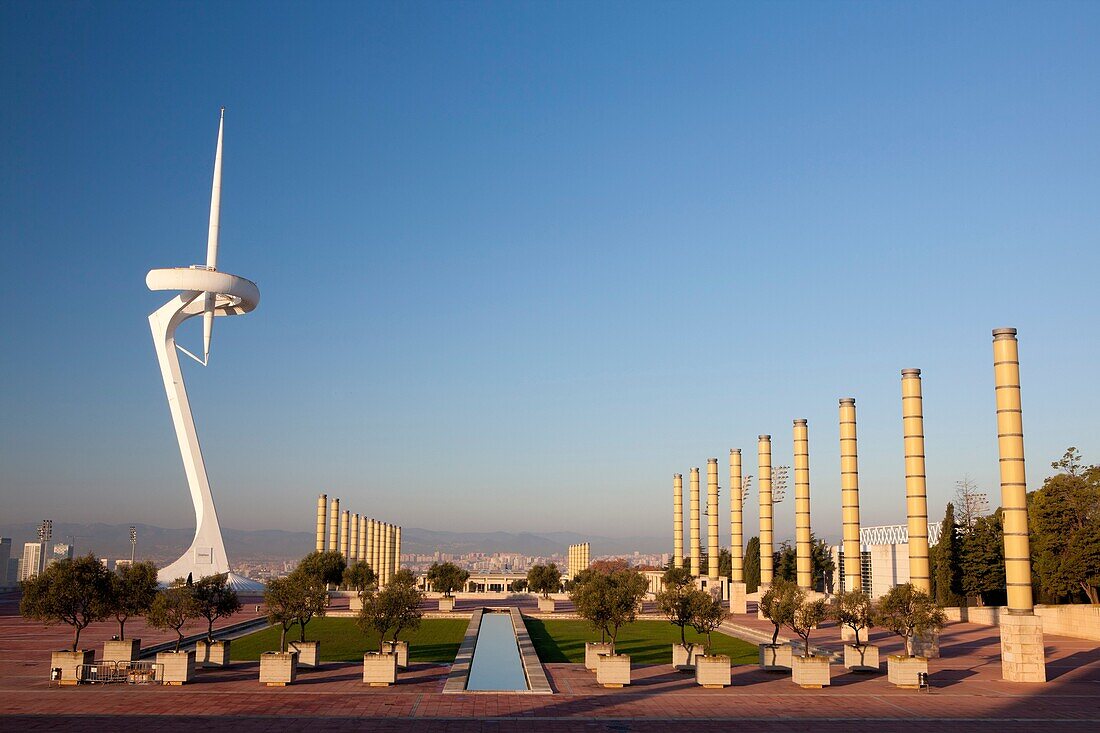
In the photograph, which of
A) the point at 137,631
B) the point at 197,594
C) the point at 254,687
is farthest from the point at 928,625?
the point at 137,631

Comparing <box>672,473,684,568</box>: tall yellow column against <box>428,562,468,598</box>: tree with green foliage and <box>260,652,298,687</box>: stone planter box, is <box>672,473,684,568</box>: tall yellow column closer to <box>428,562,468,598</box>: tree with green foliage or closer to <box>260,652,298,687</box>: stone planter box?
<box>428,562,468,598</box>: tree with green foliage

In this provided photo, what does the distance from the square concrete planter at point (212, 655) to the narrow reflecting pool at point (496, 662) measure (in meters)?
7.06

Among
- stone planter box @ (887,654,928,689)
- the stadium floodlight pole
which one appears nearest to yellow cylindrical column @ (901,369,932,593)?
stone planter box @ (887,654,928,689)

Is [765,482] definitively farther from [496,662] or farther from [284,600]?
[284,600]

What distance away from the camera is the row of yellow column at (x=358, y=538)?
74250 millimetres

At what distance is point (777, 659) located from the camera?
89.1 ft

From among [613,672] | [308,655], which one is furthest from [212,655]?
[613,672]

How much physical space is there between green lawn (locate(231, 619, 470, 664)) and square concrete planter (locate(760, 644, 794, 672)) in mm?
9632

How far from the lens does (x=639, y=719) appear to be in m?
19.9

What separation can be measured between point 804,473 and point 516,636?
63.6ft

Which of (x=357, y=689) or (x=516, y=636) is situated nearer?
(x=357, y=689)

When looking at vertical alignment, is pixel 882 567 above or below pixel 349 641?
above

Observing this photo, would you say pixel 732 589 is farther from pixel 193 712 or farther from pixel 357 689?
pixel 193 712

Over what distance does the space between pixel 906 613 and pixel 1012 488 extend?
5312 mm
